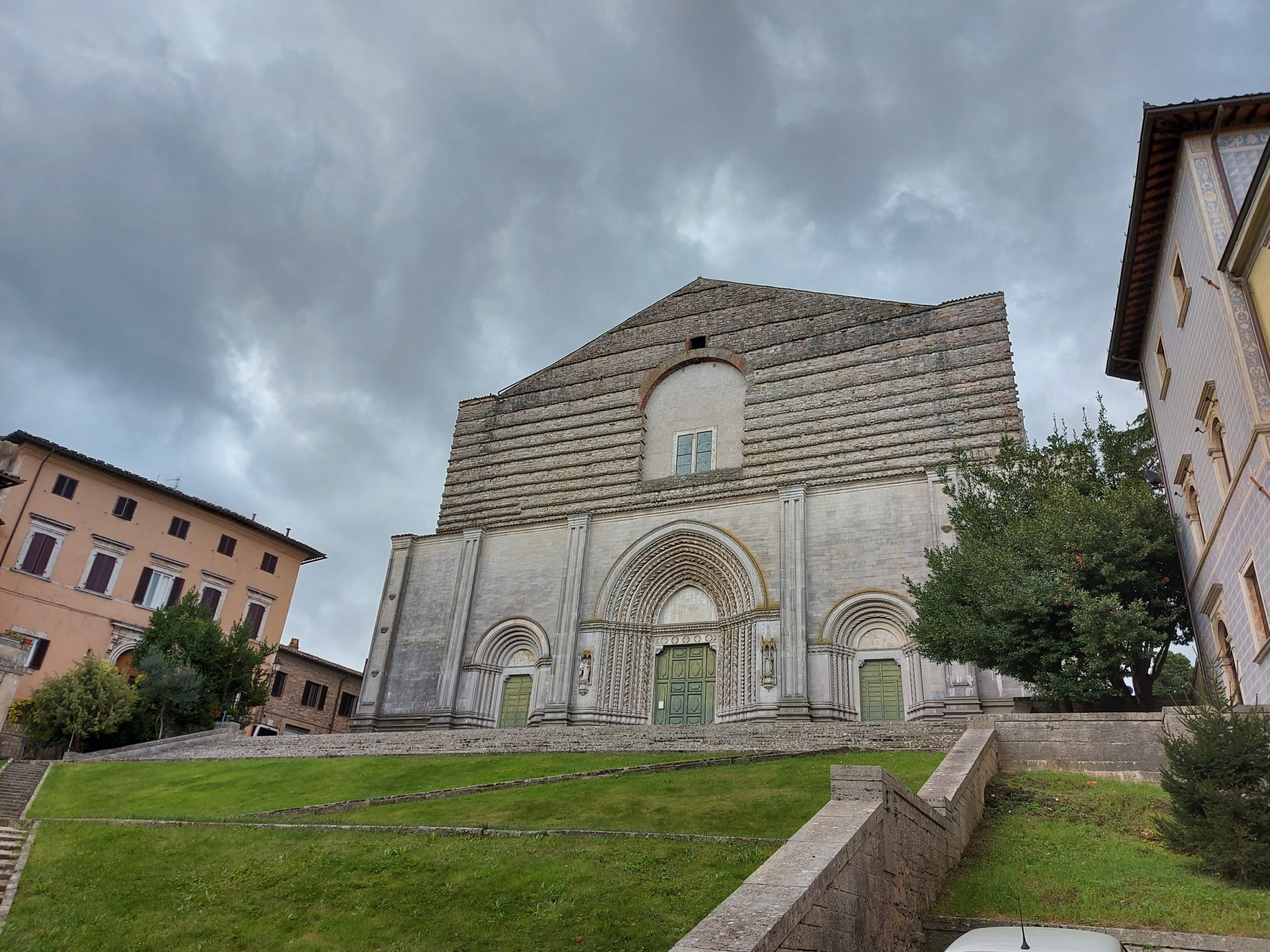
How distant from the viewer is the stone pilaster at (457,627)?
84.2 ft

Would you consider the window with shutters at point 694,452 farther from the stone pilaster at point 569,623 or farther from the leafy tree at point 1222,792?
the leafy tree at point 1222,792

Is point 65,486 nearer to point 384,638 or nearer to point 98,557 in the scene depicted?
point 98,557

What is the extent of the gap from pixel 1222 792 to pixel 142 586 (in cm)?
3015

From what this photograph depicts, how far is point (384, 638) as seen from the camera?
27625 mm

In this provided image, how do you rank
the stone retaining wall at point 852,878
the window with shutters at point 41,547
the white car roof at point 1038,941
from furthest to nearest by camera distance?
the window with shutters at point 41,547, the stone retaining wall at point 852,878, the white car roof at point 1038,941

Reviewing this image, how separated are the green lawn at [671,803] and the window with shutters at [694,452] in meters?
13.0

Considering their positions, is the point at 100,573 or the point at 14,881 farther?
the point at 100,573

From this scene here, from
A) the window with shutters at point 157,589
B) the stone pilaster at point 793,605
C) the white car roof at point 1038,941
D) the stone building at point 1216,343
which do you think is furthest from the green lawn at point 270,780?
the window with shutters at point 157,589

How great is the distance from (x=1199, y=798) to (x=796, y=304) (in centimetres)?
2110

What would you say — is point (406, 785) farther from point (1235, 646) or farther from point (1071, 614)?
point (1235, 646)

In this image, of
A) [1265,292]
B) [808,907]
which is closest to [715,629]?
[1265,292]

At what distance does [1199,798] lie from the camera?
28.6 ft

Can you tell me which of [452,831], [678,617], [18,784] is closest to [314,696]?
[18,784]

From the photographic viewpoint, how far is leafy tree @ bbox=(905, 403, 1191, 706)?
15477mm
